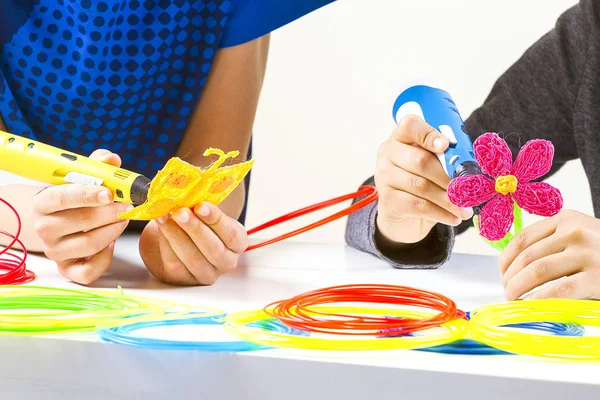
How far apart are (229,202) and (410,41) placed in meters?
1.14

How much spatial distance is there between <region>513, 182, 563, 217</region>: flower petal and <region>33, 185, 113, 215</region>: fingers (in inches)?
12.6

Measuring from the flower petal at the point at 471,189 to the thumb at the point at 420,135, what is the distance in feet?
0.24

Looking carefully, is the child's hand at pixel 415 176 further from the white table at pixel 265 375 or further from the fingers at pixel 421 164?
the white table at pixel 265 375

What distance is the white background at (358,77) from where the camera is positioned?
1848mm

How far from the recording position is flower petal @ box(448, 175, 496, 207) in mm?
572

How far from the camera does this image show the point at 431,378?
0.41m

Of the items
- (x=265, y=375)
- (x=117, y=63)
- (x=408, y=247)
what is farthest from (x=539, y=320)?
(x=117, y=63)

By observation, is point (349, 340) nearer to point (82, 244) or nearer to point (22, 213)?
point (82, 244)

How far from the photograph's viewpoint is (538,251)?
1.92ft

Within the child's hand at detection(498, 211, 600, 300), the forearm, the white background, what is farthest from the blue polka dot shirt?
the white background

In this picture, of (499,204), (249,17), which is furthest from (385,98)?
(499,204)

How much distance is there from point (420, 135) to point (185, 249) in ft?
0.75

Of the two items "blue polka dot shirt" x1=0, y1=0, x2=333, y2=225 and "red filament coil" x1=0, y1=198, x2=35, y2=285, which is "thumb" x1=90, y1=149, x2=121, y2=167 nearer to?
"red filament coil" x1=0, y1=198, x2=35, y2=285

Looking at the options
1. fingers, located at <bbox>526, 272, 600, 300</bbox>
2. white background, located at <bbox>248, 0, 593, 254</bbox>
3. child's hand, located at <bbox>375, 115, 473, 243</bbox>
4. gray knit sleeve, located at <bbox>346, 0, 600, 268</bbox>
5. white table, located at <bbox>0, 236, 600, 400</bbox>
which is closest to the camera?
white table, located at <bbox>0, 236, 600, 400</bbox>
